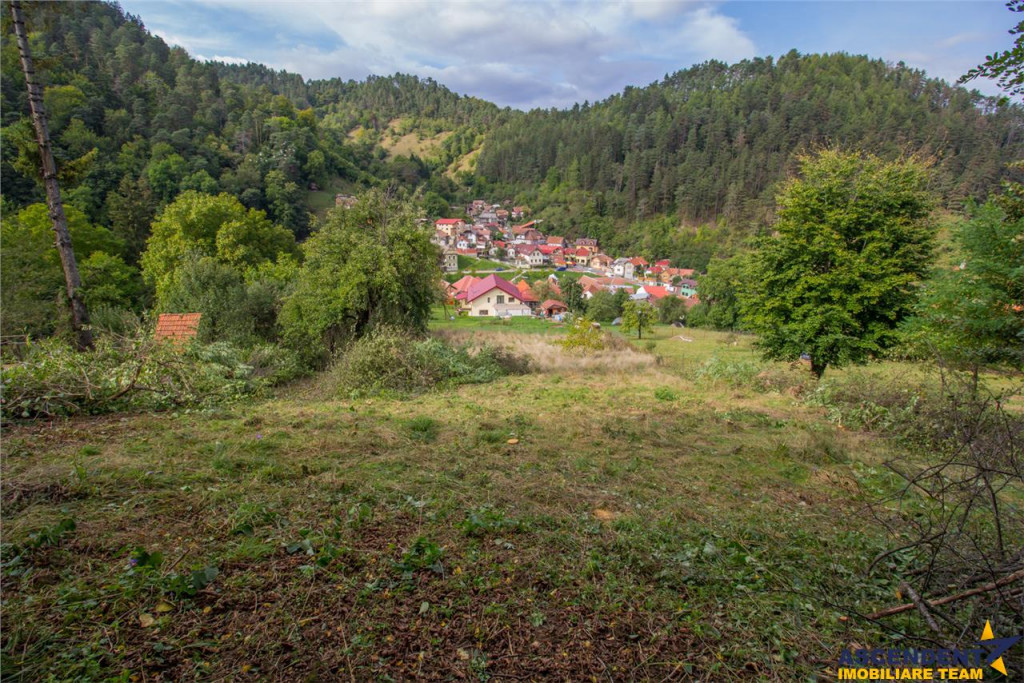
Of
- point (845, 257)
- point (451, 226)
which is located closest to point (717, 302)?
point (845, 257)

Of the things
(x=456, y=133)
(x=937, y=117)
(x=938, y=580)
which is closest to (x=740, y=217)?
(x=937, y=117)

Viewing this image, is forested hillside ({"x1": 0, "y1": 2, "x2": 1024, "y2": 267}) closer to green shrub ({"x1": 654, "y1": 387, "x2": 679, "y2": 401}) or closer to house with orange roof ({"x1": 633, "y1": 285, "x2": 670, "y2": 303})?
green shrub ({"x1": 654, "y1": 387, "x2": 679, "y2": 401})

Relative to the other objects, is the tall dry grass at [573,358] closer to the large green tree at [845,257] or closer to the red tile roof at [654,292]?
the large green tree at [845,257]

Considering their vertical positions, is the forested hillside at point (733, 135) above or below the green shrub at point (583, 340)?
above

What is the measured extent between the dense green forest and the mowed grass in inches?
161

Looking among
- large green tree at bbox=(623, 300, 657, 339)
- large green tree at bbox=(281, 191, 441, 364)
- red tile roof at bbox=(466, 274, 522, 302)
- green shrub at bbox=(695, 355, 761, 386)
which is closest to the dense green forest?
large green tree at bbox=(281, 191, 441, 364)

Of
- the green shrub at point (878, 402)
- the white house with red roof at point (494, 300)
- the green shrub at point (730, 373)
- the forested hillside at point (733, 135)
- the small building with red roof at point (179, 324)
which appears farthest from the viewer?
the forested hillside at point (733, 135)

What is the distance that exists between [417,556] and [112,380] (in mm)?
6353

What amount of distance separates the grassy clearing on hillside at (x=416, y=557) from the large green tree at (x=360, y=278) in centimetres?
868

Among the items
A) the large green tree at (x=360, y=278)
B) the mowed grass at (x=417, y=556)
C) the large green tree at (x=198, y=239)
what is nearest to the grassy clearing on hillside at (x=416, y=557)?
the mowed grass at (x=417, y=556)

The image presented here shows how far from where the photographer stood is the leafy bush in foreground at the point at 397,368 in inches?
413

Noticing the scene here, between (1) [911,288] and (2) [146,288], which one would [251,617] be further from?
(2) [146,288]

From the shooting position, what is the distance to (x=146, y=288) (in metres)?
27.3

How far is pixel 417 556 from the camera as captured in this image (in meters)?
3.16
